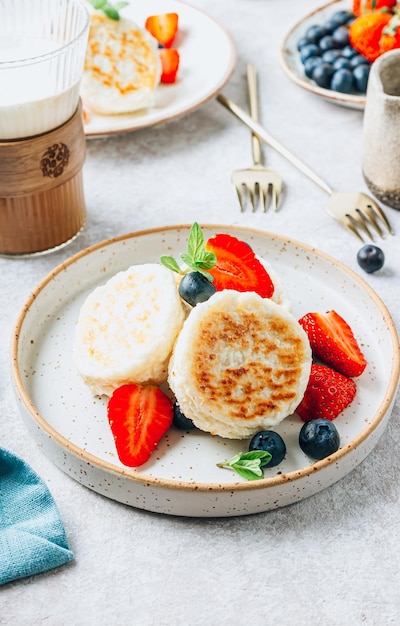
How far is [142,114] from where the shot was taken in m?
2.69

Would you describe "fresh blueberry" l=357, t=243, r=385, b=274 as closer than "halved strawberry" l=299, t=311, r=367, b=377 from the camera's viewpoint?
No

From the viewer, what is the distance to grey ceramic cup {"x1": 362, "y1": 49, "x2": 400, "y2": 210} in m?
2.25

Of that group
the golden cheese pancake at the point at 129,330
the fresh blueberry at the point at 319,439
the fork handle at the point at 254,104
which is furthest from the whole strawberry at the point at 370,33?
the fresh blueberry at the point at 319,439

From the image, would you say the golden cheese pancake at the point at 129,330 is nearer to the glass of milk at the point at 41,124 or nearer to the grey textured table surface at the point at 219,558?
the grey textured table surface at the point at 219,558

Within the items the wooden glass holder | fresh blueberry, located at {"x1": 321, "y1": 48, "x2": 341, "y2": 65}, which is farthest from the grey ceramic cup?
A: the wooden glass holder

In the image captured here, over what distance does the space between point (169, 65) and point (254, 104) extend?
319mm

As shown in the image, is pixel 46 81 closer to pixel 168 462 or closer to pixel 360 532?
pixel 168 462

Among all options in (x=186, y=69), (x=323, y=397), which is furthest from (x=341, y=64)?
(x=323, y=397)

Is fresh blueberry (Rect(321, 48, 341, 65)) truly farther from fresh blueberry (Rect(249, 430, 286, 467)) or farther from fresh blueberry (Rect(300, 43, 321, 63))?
fresh blueberry (Rect(249, 430, 286, 467))

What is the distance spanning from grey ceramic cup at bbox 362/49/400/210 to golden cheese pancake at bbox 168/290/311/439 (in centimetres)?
88

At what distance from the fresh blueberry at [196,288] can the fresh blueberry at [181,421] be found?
0.22 m

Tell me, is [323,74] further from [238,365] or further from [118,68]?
[238,365]

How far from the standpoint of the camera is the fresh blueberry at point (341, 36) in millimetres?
2926

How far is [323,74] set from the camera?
281 centimetres
